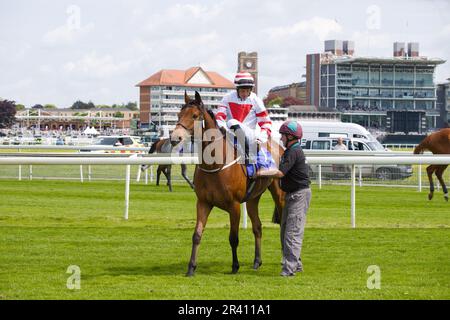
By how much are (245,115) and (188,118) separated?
3.49 ft

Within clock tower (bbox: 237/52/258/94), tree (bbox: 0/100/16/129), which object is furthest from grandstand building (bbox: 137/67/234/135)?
tree (bbox: 0/100/16/129)

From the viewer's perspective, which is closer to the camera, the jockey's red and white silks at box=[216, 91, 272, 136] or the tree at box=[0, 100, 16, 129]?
the jockey's red and white silks at box=[216, 91, 272, 136]

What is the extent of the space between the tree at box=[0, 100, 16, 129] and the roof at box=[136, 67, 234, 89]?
28.1 m

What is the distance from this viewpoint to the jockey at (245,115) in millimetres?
8703

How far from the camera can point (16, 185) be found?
2105 cm

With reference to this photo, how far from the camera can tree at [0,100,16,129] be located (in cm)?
13375

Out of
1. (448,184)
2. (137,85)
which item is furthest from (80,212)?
(137,85)

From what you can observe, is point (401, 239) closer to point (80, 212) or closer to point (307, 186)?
point (307, 186)

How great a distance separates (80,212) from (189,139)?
23.2ft

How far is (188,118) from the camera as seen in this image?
314 inches

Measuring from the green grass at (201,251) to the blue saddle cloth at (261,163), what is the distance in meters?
0.99

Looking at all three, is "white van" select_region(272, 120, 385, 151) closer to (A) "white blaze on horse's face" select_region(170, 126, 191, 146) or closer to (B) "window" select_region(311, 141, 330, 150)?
(B) "window" select_region(311, 141, 330, 150)

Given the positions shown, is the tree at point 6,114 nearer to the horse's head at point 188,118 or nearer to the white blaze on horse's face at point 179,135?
the horse's head at point 188,118

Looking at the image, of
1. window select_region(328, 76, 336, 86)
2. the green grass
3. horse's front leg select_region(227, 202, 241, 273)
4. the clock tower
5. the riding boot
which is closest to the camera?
the green grass
